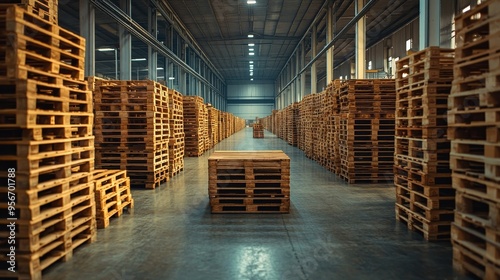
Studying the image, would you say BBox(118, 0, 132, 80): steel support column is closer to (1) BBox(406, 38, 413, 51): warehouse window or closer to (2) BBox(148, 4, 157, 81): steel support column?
(2) BBox(148, 4, 157, 81): steel support column

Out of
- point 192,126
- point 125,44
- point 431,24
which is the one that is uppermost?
point 125,44

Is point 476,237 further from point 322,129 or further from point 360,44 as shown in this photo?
point 360,44

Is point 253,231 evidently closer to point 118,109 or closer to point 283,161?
point 283,161

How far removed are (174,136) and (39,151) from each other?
22.9 ft

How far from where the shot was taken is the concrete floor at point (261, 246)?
11.6 ft

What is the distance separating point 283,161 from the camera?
584 cm

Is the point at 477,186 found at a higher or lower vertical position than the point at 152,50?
lower

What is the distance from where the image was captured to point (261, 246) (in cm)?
428

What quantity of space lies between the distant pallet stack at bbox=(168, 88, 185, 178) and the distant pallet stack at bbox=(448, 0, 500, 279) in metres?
8.13

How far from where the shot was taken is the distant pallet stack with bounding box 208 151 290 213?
584 centimetres

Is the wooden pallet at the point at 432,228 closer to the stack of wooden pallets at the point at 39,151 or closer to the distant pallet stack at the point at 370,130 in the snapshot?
the distant pallet stack at the point at 370,130

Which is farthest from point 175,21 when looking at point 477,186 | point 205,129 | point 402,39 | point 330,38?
point 477,186

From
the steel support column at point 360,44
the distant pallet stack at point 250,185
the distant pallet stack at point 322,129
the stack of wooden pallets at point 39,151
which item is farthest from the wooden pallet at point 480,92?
the steel support column at point 360,44

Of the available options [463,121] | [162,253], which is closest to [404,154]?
[463,121]
